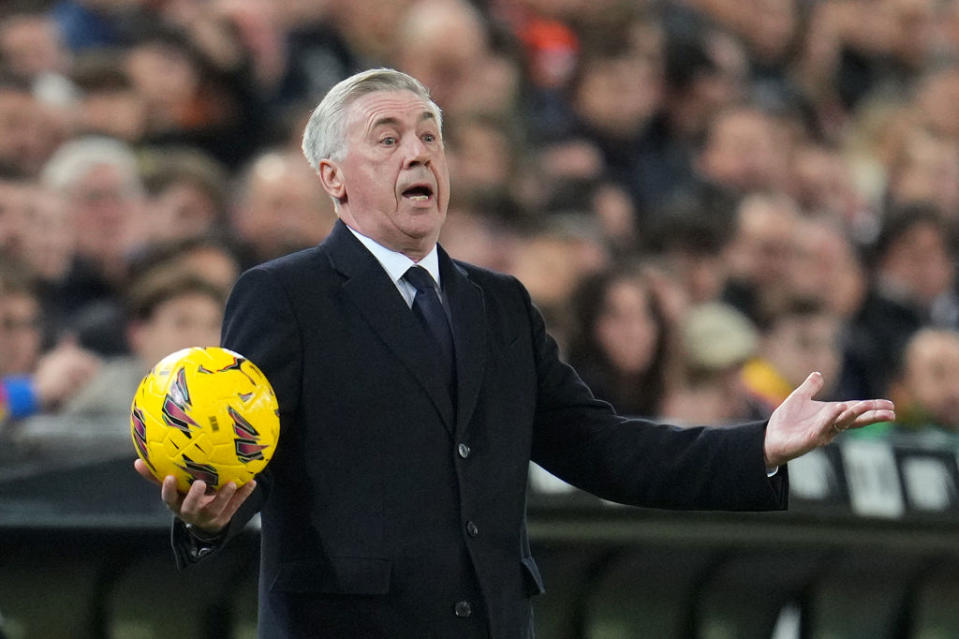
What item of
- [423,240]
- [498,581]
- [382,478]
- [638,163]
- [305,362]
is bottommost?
[498,581]

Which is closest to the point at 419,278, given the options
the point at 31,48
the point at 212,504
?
the point at 212,504

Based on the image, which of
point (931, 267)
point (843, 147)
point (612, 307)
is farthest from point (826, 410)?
point (843, 147)

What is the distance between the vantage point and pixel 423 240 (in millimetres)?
2984

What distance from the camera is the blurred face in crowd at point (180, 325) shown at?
225 inches

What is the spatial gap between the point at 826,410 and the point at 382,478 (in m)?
0.74

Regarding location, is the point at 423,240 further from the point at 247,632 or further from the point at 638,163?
the point at 638,163

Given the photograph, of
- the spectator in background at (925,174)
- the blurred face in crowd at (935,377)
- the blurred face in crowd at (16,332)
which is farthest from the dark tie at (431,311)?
the spectator in background at (925,174)

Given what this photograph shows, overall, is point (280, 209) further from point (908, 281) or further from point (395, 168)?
point (395, 168)

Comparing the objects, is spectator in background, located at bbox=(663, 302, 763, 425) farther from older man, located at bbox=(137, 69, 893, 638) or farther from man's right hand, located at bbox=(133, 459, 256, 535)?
man's right hand, located at bbox=(133, 459, 256, 535)

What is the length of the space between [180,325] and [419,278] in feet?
9.35

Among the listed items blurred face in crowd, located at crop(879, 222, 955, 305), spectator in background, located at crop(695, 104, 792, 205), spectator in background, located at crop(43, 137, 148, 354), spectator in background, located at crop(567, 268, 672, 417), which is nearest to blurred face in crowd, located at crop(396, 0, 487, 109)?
spectator in background, located at crop(695, 104, 792, 205)

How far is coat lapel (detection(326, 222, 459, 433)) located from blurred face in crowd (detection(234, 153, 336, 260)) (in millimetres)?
3523

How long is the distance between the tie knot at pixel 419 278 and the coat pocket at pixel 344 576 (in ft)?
1.59

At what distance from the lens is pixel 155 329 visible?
5.75 meters
